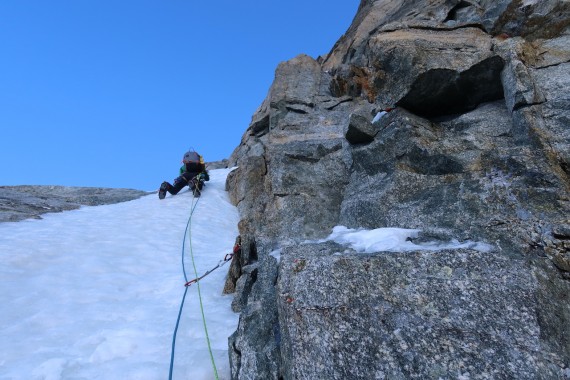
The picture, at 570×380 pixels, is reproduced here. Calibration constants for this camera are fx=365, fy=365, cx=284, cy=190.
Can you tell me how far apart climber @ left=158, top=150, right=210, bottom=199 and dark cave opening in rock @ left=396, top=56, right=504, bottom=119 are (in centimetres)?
1293

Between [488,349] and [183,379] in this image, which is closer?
[488,349]

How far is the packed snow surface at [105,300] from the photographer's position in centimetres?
581

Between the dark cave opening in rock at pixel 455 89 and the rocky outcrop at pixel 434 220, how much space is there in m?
0.03

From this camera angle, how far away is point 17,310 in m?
7.14

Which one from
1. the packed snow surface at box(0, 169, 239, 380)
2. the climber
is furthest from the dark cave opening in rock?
the climber

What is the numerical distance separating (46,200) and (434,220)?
16.6m

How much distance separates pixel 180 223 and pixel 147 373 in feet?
30.8

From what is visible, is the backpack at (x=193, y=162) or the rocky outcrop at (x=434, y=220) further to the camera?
the backpack at (x=193, y=162)

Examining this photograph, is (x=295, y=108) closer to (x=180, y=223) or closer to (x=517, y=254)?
(x=180, y=223)

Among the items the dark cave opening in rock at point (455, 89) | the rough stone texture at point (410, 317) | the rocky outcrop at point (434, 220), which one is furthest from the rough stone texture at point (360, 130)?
the rough stone texture at point (410, 317)

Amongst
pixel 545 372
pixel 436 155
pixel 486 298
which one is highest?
pixel 436 155

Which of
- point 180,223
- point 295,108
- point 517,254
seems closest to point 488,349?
→ point 517,254

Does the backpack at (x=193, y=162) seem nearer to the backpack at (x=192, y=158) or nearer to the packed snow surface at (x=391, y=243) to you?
the backpack at (x=192, y=158)

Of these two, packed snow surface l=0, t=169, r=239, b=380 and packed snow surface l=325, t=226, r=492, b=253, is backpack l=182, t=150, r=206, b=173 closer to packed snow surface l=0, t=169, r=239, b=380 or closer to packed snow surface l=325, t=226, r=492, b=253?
packed snow surface l=0, t=169, r=239, b=380
